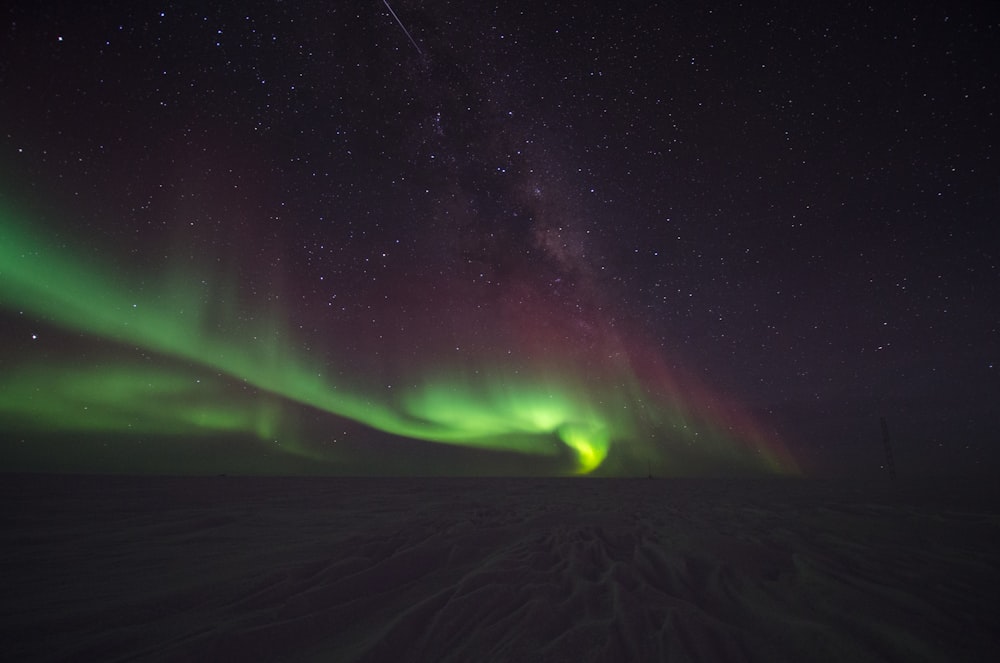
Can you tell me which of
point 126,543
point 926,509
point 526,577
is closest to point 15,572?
point 126,543

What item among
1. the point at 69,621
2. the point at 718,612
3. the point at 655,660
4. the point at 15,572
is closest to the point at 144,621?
the point at 69,621

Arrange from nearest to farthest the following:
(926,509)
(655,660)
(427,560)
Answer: (655,660) < (427,560) < (926,509)

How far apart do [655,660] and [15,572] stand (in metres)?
7.36

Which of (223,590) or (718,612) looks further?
(223,590)

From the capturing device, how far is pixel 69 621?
11.1 ft

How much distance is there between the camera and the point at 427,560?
17.3 feet

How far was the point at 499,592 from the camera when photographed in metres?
4.07

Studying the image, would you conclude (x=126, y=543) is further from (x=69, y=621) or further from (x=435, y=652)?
(x=435, y=652)

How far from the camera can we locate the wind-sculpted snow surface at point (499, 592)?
10.0 ft

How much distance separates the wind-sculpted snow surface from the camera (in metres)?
3.06

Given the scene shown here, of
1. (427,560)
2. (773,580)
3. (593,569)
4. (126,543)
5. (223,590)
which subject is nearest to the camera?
(223,590)

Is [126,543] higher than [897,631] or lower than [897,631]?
lower

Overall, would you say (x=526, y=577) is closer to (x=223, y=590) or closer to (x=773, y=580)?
(x=773, y=580)

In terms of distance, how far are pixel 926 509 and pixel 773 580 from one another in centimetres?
987
